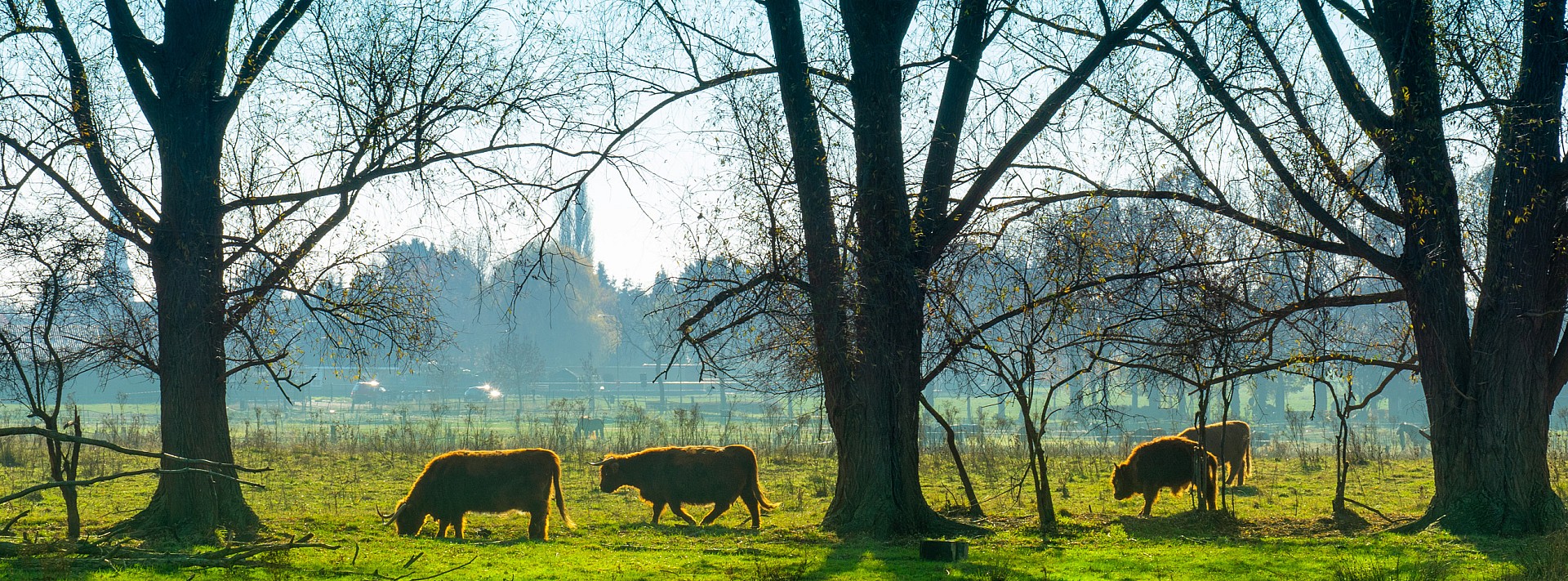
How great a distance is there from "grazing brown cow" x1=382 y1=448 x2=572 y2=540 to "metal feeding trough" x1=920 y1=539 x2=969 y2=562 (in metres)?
5.42

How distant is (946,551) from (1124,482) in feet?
22.1

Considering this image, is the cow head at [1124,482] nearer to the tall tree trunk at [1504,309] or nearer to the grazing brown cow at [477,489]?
the tall tree trunk at [1504,309]

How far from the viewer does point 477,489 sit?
13.7 metres

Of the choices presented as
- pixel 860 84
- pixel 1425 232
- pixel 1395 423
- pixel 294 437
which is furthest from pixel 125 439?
pixel 1395 423

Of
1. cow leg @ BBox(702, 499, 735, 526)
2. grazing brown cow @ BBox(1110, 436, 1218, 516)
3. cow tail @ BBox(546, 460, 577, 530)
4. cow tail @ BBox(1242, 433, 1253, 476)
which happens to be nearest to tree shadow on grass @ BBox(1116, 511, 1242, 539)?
grazing brown cow @ BBox(1110, 436, 1218, 516)

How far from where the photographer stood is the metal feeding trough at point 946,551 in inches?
394

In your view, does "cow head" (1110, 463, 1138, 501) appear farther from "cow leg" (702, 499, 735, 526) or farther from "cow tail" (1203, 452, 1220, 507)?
"cow leg" (702, 499, 735, 526)

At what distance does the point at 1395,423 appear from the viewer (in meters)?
53.6

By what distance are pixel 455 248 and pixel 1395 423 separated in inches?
2080

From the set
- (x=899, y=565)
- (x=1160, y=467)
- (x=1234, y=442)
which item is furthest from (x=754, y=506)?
(x=1234, y=442)

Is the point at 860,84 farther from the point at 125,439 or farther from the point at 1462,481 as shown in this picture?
the point at 125,439

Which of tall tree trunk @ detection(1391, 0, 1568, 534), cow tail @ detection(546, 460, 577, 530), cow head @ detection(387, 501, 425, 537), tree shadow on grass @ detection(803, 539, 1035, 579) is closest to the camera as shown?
tree shadow on grass @ detection(803, 539, 1035, 579)

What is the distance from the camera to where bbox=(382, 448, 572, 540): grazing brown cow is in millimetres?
13539

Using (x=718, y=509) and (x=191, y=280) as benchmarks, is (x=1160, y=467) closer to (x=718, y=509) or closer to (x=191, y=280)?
(x=718, y=509)
